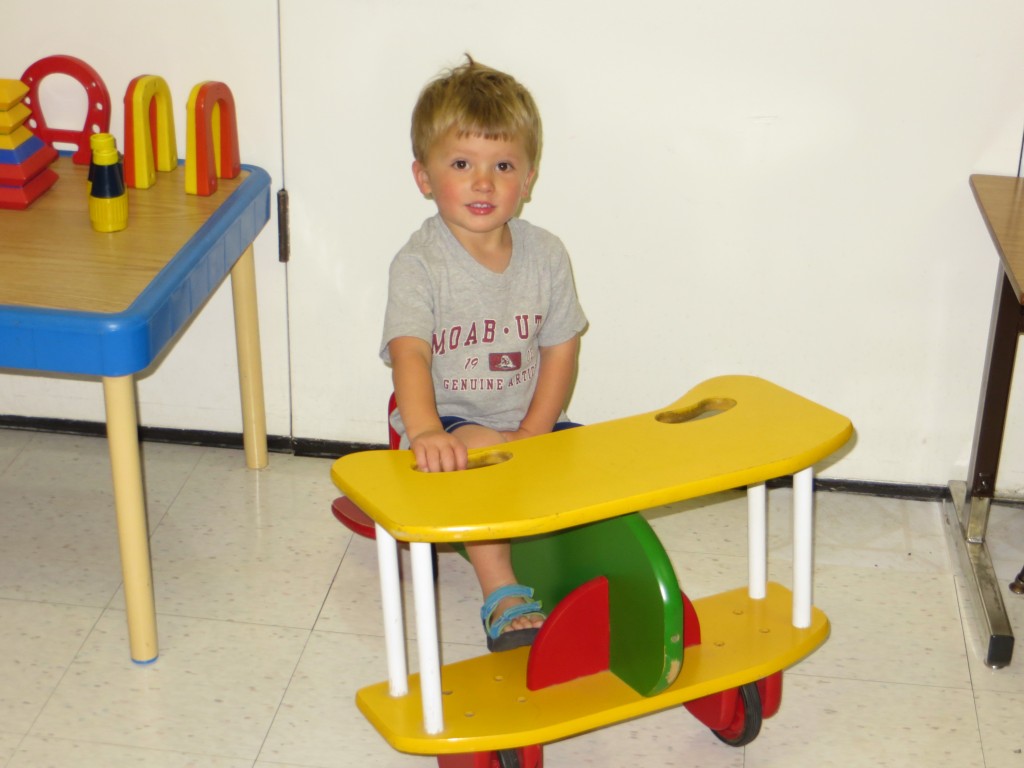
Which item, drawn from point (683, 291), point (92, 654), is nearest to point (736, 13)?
point (683, 291)

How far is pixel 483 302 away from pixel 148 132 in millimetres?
593

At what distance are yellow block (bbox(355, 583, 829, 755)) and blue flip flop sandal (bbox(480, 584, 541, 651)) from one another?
2 cm

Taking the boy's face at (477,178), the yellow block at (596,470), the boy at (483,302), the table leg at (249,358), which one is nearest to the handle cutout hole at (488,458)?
the yellow block at (596,470)

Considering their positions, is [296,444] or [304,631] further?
[296,444]

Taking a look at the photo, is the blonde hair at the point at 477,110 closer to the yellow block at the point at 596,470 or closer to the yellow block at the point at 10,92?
the yellow block at the point at 596,470

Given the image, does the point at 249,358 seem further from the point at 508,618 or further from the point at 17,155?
the point at 508,618

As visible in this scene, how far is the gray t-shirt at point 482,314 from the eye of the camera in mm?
1762

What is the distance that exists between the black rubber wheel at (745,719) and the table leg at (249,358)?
0.98 meters

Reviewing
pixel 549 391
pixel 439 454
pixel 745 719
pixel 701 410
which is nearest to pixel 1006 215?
pixel 701 410

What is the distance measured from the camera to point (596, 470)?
1436mm

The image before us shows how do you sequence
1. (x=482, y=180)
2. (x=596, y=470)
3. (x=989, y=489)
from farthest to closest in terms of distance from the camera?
(x=989, y=489), (x=482, y=180), (x=596, y=470)

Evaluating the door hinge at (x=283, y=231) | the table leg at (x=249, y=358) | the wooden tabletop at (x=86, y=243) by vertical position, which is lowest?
the table leg at (x=249, y=358)

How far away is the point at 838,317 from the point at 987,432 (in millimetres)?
291

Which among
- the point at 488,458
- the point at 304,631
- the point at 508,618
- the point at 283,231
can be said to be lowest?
the point at 304,631
